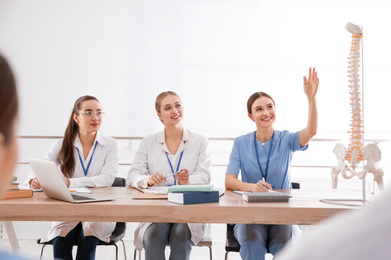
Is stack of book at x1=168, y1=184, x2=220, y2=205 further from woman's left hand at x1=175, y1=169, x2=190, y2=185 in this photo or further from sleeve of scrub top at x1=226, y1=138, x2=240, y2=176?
sleeve of scrub top at x1=226, y1=138, x2=240, y2=176

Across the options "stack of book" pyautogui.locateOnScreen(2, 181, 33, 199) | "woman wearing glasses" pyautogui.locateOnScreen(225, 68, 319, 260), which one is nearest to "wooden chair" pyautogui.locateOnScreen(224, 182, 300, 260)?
"woman wearing glasses" pyautogui.locateOnScreen(225, 68, 319, 260)

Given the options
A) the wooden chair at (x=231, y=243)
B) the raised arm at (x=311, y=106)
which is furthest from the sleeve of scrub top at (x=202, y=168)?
the raised arm at (x=311, y=106)

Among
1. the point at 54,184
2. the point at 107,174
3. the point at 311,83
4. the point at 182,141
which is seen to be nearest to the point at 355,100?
the point at 311,83

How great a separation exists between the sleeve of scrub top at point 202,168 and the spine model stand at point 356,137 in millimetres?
932

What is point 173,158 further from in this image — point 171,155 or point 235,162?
point 235,162

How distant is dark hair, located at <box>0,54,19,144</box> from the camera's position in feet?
1.31

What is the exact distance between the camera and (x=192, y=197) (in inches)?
69.0

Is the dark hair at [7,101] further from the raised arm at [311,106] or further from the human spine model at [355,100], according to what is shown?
the raised arm at [311,106]

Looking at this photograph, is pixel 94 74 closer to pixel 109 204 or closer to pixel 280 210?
pixel 109 204

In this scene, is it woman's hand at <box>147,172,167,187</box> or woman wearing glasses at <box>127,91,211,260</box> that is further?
woman wearing glasses at <box>127,91,211,260</box>

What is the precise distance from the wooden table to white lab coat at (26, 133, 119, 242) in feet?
1.91

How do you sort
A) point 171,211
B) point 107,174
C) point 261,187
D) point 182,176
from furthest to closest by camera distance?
point 107,174 < point 182,176 < point 261,187 < point 171,211

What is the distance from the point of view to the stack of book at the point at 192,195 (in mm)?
1737

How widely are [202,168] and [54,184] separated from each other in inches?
40.2
